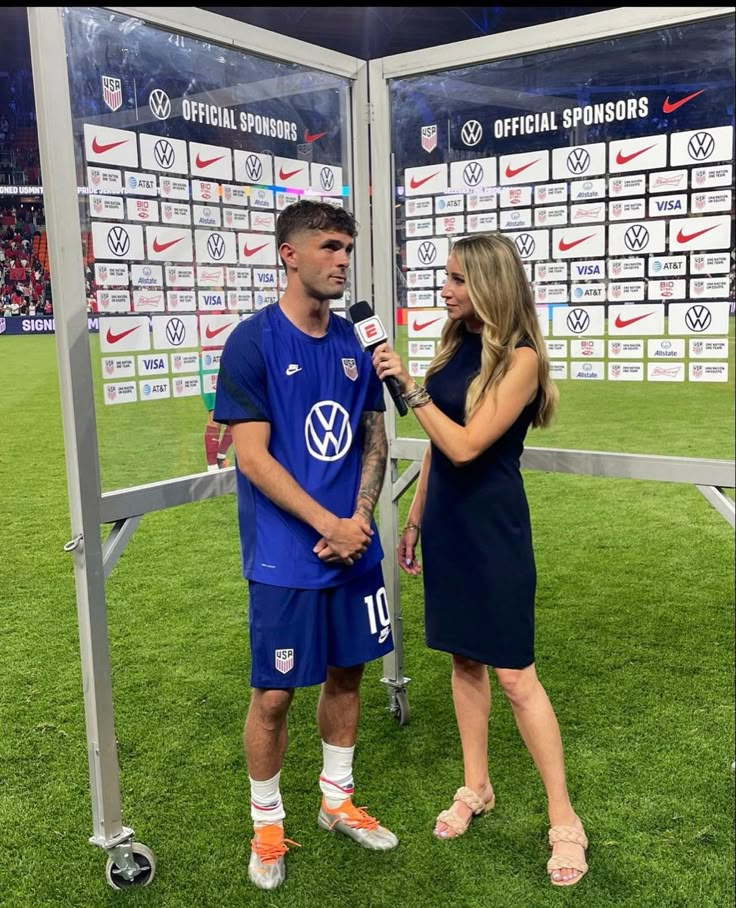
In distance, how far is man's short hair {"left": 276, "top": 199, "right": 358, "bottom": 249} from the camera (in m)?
2.30

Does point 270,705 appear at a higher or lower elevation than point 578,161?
lower

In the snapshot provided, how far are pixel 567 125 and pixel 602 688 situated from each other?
2.37m

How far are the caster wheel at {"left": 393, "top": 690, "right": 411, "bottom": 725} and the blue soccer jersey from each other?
4.04 ft

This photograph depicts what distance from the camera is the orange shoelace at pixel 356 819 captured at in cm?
261

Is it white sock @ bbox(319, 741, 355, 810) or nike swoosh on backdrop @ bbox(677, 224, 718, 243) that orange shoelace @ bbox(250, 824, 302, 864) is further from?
nike swoosh on backdrop @ bbox(677, 224, 718, 243)

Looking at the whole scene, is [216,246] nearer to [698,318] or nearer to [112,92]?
[112,92]

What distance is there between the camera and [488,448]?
2361mm

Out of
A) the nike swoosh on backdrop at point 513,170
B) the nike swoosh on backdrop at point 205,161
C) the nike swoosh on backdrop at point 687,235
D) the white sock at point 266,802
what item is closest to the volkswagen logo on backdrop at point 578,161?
the nike swoosh on backdrop at point 513,170

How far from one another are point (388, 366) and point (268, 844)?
1.43m

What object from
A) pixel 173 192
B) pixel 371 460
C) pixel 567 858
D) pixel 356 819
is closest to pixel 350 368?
pixel 371 460

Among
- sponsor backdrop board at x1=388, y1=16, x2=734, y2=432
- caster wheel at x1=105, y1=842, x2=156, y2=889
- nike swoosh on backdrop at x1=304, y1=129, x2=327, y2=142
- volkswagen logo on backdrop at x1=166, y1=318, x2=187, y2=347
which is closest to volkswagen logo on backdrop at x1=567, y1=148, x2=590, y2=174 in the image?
sponsor backdrop board at x1=388, y1=16, x2=734, y2=432

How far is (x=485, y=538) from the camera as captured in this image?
2418 millimetres

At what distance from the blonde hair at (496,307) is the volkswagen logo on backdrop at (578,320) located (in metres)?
0.53

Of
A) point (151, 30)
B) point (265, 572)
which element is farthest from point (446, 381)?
point (151, 30)
